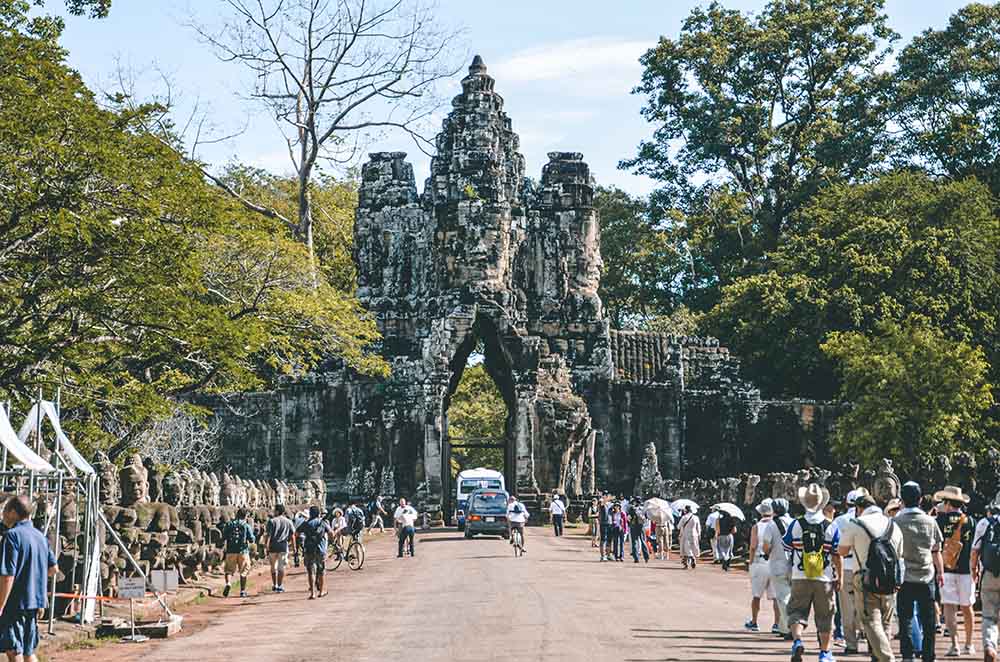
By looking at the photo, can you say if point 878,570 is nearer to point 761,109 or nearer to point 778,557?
point 778,557

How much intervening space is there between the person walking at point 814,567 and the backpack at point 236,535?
1363 cm

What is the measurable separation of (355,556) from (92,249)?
434 inches

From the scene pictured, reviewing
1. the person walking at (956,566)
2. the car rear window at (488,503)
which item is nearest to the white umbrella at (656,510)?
the car rear window at (488,503)

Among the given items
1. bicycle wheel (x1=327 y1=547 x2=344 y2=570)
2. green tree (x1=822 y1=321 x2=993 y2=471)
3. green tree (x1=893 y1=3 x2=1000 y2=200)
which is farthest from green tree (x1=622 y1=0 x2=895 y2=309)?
bicycle wheel (x1=327 y1=547 x2=344 y2=570)

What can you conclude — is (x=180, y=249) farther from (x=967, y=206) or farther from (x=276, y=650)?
(x=967, y=206)

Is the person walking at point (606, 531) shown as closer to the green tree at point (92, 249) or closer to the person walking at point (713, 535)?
the person walking at point (713, 535)

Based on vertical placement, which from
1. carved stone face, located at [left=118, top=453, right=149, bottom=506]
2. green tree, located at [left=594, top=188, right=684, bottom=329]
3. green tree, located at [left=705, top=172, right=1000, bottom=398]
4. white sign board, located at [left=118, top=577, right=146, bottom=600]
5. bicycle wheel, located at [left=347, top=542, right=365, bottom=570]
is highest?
green tree, located at [left=594, top=188, right=684, bottom=329]

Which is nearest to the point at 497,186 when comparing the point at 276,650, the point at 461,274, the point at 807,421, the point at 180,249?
the point at 461,274

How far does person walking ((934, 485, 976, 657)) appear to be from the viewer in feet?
51.0

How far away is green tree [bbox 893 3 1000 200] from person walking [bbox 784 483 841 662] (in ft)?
158


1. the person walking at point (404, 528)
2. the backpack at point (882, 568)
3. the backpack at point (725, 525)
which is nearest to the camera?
the backpack at point (882, 568)

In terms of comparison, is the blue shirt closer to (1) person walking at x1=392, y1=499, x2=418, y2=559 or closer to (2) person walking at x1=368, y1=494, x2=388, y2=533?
(1) person walking at x1=392, y1=499, x2=418, y2=559

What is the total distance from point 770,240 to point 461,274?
63.2 ft

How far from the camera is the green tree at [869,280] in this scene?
5178cm
